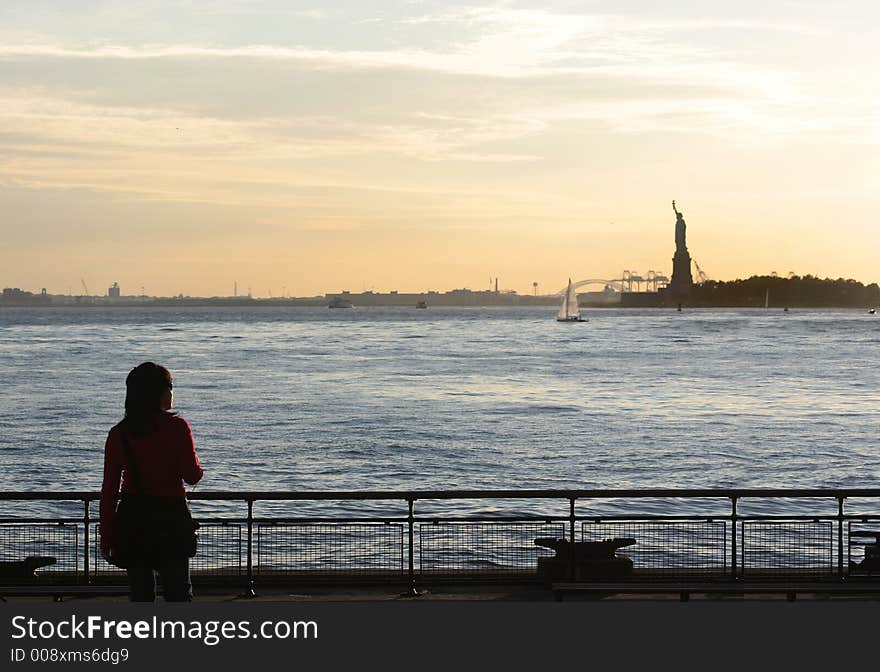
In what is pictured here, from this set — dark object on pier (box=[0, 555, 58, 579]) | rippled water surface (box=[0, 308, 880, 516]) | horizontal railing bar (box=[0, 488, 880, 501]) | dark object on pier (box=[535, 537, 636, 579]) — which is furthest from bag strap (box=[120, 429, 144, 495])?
rippled water surface (box=[0, 308, 880, 516])

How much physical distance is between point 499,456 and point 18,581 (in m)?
34.8

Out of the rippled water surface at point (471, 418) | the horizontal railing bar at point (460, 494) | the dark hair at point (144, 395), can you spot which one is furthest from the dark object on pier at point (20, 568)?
the rippled water surface at point (471, 418)

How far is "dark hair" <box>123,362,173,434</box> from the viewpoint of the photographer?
24.2ft

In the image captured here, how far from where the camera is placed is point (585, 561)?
11.4 metres

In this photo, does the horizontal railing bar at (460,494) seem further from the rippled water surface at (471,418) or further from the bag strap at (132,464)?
the rippled water surface at (471,418)

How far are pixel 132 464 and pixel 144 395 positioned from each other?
428mm

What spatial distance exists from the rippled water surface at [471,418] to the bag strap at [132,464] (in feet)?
96.6

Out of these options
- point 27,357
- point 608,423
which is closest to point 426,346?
point 27,357

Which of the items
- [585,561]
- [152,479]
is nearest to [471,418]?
[585,561]

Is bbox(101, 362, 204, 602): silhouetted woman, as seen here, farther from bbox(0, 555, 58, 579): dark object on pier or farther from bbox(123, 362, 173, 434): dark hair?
bbox(0, 555, 58, 579): dark object on pier

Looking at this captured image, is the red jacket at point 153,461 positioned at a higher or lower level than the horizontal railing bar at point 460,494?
higher

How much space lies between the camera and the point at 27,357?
11806 centimetres

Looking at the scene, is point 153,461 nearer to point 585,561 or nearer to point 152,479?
point 152,479

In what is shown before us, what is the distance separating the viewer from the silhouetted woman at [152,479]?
7.40m
